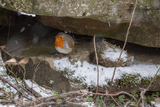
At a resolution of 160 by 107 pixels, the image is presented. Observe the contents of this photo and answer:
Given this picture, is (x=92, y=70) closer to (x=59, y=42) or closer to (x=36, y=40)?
(x=59, y=42)

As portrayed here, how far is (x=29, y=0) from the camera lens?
2.67 meters

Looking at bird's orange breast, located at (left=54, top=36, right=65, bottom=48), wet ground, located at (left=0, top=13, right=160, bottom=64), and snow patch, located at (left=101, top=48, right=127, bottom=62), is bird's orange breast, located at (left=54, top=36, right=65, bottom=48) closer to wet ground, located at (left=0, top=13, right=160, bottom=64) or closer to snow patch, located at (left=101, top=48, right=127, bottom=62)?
wet ground, located at (left=0, top=13, right=160, bottom=64)

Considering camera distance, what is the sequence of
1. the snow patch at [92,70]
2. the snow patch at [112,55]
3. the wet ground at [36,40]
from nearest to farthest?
the snow patch at [92,70] < the snow patch at [112,55] < the wet ground at [36,40]

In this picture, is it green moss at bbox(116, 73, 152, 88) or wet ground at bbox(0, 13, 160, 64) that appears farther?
wet ground at bbox(0, 13, 160, 64)

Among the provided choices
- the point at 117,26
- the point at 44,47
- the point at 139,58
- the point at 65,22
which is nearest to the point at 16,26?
the point at 44,47

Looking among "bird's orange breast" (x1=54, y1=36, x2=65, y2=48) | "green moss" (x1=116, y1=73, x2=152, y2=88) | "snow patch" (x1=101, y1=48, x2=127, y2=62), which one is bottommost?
"green moss" (x1=116, y1=73, x2=152, y2=88)

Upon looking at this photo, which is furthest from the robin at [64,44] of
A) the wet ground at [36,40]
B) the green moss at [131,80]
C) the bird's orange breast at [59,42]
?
the green moss at [131,80]

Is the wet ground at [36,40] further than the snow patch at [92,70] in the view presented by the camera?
Yes

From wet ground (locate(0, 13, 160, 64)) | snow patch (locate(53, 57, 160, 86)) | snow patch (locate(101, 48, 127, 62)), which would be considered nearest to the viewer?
snow patch (locate(53, 57, 160, 86))

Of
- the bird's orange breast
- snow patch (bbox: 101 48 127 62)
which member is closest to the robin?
the bird's orange breast

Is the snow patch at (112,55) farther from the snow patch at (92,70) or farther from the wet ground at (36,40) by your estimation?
the wet ground at (36,40)

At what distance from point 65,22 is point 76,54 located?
2.44 ft

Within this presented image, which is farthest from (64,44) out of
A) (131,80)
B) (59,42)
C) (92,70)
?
(131,80)

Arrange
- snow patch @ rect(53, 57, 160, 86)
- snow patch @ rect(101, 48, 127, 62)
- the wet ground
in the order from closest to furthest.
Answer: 1. snow patch @ rect(53, 57, 160, 86)
2. snow patch @ rect(101, 48, 127, 62)
3. the wet ground
